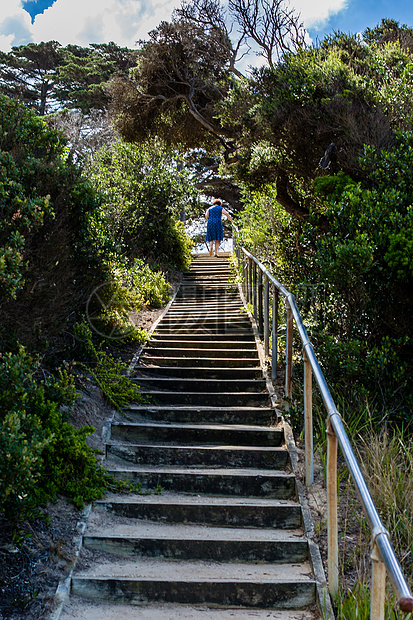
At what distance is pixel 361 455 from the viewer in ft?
13.9

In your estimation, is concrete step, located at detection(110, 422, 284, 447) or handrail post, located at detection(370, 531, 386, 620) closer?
handrail post, located at detection(370, 531, 386, 620)

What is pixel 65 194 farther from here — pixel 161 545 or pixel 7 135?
pixel 161 545

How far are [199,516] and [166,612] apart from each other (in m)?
0.87

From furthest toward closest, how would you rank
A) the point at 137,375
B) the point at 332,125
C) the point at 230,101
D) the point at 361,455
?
the point at 230,101, the point at 332,125, the point at 137,375, the point at 361,455

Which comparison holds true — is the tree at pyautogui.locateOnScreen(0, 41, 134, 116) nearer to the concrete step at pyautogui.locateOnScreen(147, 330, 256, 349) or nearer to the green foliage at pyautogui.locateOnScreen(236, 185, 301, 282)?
the green foliage at pyautogui.locateOnScreen(236, 185, 301, 282)

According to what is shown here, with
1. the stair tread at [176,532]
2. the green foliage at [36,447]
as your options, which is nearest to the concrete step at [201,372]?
the green foliage at [36,447]

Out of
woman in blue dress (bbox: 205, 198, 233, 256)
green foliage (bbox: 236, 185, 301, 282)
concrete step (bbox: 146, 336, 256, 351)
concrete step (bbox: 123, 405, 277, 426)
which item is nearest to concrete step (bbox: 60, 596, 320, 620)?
concrete step (bbox: 123, 405, 277, 426)

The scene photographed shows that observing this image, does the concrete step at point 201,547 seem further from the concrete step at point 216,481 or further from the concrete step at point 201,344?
the concrete step at point 201,344

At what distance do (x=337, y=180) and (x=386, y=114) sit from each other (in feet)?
3.30

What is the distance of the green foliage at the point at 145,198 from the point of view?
457 inches

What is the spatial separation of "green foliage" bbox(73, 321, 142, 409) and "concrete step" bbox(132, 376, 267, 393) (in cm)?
28

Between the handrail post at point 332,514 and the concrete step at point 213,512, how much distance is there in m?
0.81

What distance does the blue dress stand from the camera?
12.8 metres

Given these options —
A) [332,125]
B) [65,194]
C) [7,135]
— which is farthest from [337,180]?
[7,135]
